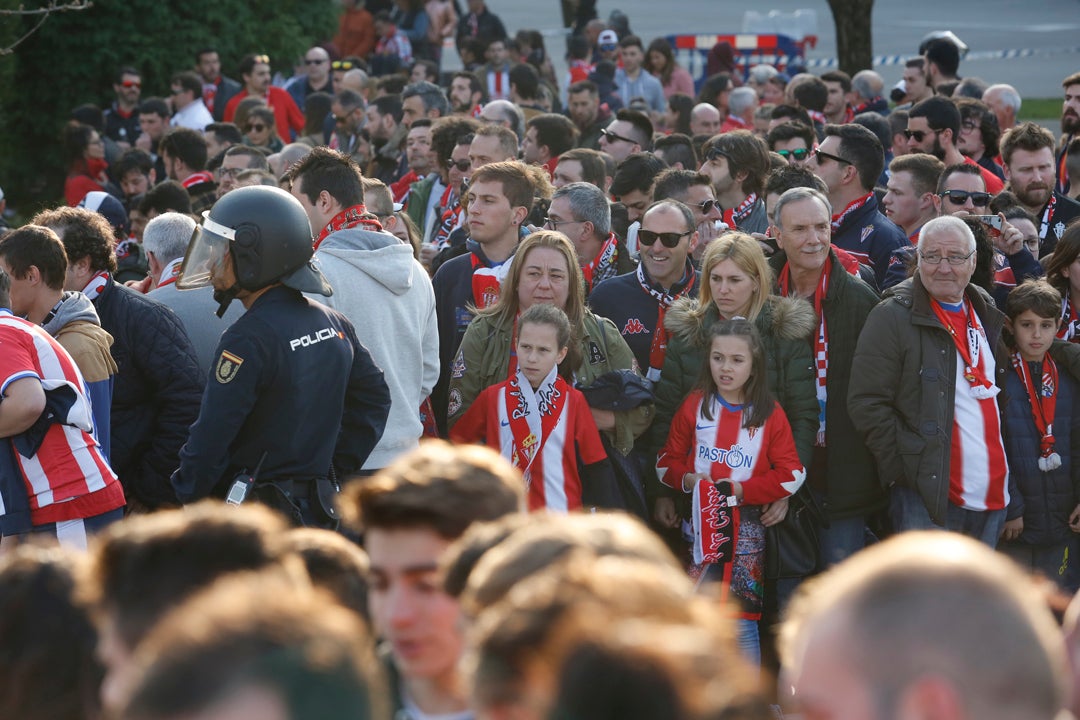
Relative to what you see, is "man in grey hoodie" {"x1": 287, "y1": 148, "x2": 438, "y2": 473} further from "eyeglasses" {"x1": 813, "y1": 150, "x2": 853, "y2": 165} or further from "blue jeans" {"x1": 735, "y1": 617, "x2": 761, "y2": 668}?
"eyeglasses" {"x1": 813, "y1": 150, "x2": 853, "y2": 165}

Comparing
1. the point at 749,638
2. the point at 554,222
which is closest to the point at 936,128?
the point at 554,222

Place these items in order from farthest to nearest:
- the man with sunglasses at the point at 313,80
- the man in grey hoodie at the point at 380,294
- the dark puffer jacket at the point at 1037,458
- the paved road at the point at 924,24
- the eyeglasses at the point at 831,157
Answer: the paved road at the point at 924,24 → the man with sunglasses at the point at 313,80 → the eyeglasses at the point at 831,157 → the dark puffer jacket at the point at 1037,458 → the man in grey hoodie at the point at 380,294

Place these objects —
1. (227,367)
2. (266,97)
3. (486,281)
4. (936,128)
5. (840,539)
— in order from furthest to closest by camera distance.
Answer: (266,97), (936,128), (486,281), (840,539), (227,367)

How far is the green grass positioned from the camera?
21.8m

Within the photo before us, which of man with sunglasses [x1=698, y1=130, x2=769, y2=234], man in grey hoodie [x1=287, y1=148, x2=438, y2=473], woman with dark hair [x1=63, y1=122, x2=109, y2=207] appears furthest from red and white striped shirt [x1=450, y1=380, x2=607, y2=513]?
woman with dark hair [x1=63, y1=122, x2=109, y2=207]

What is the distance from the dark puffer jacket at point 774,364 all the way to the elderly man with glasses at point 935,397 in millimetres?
227

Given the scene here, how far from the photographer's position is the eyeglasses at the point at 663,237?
690 cm

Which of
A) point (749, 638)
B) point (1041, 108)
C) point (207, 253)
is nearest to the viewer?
point (207, 253)

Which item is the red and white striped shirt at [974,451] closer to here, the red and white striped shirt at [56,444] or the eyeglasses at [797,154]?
the red and white striped shirt at [56,444]

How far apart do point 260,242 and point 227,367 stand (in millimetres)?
504

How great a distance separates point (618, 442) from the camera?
20.4 feet

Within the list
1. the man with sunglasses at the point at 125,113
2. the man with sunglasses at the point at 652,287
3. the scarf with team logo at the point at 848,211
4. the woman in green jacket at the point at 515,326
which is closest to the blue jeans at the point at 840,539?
the woman in green jacket at the point at 515,326

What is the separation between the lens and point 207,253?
5164 millimetres

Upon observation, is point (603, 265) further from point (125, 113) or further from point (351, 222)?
point (125, 113)
